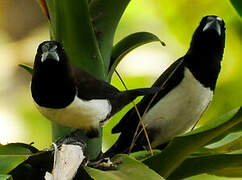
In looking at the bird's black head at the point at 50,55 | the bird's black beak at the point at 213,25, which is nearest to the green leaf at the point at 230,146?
the bird's black head at the point at 50,55

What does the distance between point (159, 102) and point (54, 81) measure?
1.48ft

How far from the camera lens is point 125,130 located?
164cm

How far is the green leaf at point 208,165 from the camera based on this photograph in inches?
38.4

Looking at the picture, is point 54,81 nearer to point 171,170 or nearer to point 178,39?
point 171,170

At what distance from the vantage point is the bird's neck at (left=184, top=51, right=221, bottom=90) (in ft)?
5.40

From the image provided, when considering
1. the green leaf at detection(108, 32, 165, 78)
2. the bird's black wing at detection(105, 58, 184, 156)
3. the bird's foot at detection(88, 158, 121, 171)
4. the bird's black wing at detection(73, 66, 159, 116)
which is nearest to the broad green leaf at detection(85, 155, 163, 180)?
the bird's foot at detection(88, 158, 121, 171)

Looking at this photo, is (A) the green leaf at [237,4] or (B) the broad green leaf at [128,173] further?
(A) the green leaf at [237,4]

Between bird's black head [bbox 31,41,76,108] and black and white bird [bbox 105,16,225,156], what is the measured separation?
1.07 ft

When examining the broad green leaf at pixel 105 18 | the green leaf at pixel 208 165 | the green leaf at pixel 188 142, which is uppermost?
the broad green leaf at pixel 105 18

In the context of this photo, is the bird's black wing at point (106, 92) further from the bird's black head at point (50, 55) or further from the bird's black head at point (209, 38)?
the bird's black head at point (209, 38)

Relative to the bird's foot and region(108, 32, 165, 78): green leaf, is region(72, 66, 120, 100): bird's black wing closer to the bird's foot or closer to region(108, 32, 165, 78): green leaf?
region(108, 32, 165, 78): green leaf

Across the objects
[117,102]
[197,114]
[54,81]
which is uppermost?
[54,81]

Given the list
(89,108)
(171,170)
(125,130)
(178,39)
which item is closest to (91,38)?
(171,170)

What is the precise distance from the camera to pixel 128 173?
0.91 m
